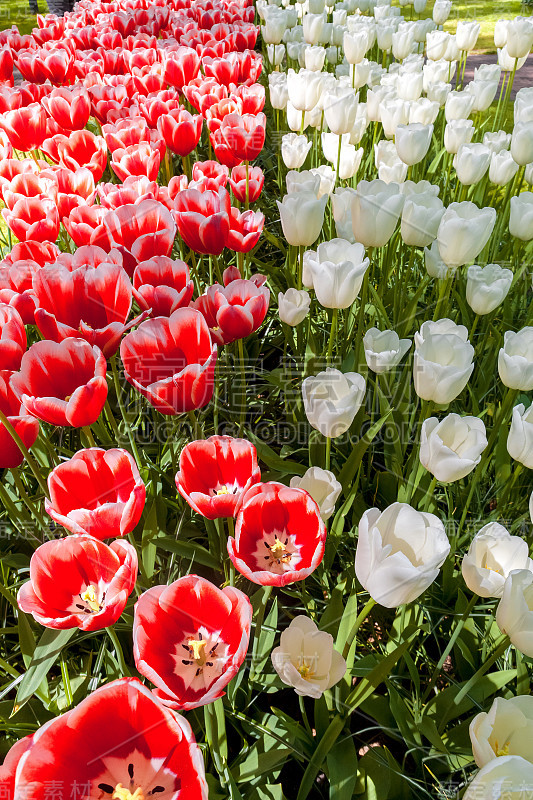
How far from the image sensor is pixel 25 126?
2.46 meters

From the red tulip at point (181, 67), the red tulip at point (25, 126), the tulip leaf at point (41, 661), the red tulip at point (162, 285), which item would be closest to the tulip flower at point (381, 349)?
the red tulip at point (162, 285)

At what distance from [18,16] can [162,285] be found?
10.9 m

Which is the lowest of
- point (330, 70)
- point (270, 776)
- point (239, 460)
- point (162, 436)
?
point (270, 776)

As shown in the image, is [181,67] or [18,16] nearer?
[181,67]

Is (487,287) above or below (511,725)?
above

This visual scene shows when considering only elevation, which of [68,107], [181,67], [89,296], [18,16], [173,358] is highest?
[18,16]

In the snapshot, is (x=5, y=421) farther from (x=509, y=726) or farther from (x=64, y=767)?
(x=509, y=726)

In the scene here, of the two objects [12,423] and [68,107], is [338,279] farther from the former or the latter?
[68,107]

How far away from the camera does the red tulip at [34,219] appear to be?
5.82 ft

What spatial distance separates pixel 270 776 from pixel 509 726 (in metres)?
0.52

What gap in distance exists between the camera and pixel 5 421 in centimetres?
115

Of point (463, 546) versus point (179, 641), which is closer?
point (179, 641)

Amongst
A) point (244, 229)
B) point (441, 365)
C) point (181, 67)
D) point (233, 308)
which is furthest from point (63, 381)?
point (181, 67)

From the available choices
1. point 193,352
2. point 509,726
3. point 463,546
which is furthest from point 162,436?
point 509,726
